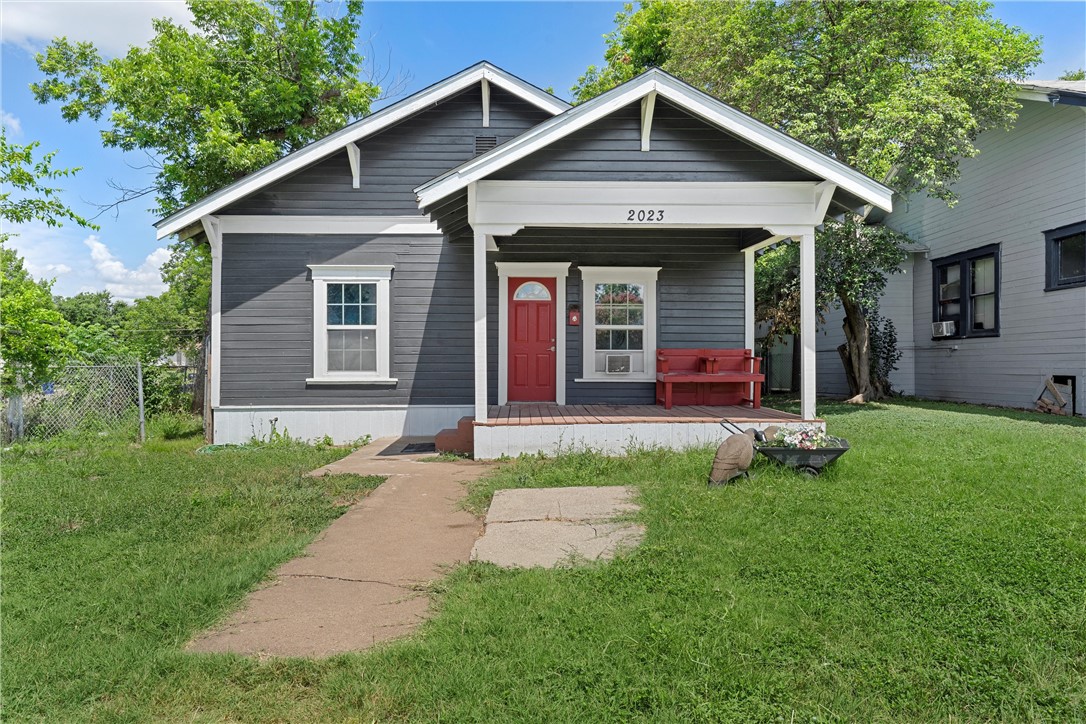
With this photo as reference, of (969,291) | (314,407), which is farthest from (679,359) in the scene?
(969,291)

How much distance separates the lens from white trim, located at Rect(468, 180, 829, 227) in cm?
738

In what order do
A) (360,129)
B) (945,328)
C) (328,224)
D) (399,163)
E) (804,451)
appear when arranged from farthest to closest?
(945,328) → (399,163) → (328,224) → (360,129) → (804,451)

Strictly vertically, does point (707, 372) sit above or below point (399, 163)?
below

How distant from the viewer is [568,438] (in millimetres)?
7496

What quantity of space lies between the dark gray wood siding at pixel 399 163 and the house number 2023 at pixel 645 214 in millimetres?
3290

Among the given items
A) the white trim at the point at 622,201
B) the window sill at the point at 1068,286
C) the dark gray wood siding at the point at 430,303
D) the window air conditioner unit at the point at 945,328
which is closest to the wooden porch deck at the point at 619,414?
the dark gray wood siding at the point at 430,303

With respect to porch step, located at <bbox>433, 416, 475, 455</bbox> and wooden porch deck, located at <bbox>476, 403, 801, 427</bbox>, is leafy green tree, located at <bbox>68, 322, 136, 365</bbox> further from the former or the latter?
wooden porch deck, located at <bbox>476, 403, 801, 427</bbox>

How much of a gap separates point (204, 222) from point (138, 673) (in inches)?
325

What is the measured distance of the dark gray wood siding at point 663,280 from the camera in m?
9.91

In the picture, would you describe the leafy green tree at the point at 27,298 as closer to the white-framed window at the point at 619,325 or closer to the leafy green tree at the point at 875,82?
the white-framed window at the point at 619,325

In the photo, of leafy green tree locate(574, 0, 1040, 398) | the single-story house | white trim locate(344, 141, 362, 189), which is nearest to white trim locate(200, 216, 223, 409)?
the single-story house

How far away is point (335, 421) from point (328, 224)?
3028mm

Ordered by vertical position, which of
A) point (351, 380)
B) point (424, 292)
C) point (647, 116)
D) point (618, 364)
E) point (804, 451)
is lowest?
point (804, 451)

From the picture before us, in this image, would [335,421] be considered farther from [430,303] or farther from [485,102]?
[485,102]
